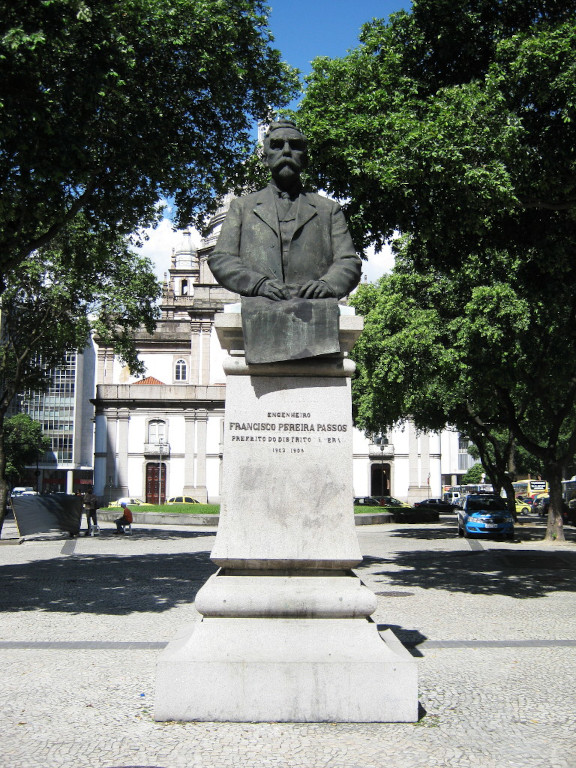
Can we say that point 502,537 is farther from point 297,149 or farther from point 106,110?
point 297,149

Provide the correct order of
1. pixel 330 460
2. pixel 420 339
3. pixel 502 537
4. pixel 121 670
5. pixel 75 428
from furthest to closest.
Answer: pixel 75 428 < pixel 502 537 < pixel 420 339 < pixel 121 670 < pixel 330 460

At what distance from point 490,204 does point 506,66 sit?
2163mm

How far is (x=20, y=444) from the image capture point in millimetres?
76688

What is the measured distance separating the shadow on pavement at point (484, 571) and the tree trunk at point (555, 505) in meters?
3.67

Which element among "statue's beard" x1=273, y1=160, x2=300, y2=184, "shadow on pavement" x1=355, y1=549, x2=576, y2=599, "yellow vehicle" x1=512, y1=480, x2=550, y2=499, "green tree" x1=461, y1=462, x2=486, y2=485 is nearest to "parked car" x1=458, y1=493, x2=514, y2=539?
"shadow on pavement" x1=355, y1=549, x2=576, y2=599

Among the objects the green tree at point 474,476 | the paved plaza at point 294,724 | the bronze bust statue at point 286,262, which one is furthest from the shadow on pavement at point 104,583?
the green tree at point 474,476

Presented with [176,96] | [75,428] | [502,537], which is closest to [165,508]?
[502,537]

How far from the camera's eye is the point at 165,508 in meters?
38.4

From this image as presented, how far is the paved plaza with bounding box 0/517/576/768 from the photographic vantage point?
4379mm

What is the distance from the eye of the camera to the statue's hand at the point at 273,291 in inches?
222

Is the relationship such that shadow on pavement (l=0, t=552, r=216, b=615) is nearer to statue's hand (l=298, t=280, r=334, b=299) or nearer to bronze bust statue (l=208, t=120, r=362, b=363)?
bronze bust statue (l=208, t=120, r=362, b=363)

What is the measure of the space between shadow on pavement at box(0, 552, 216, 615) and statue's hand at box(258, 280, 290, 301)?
19.7 ft

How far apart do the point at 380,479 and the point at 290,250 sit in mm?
57507

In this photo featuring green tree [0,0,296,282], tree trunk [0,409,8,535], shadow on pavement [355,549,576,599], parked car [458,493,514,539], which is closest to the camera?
green tree [0,0,296,282]
